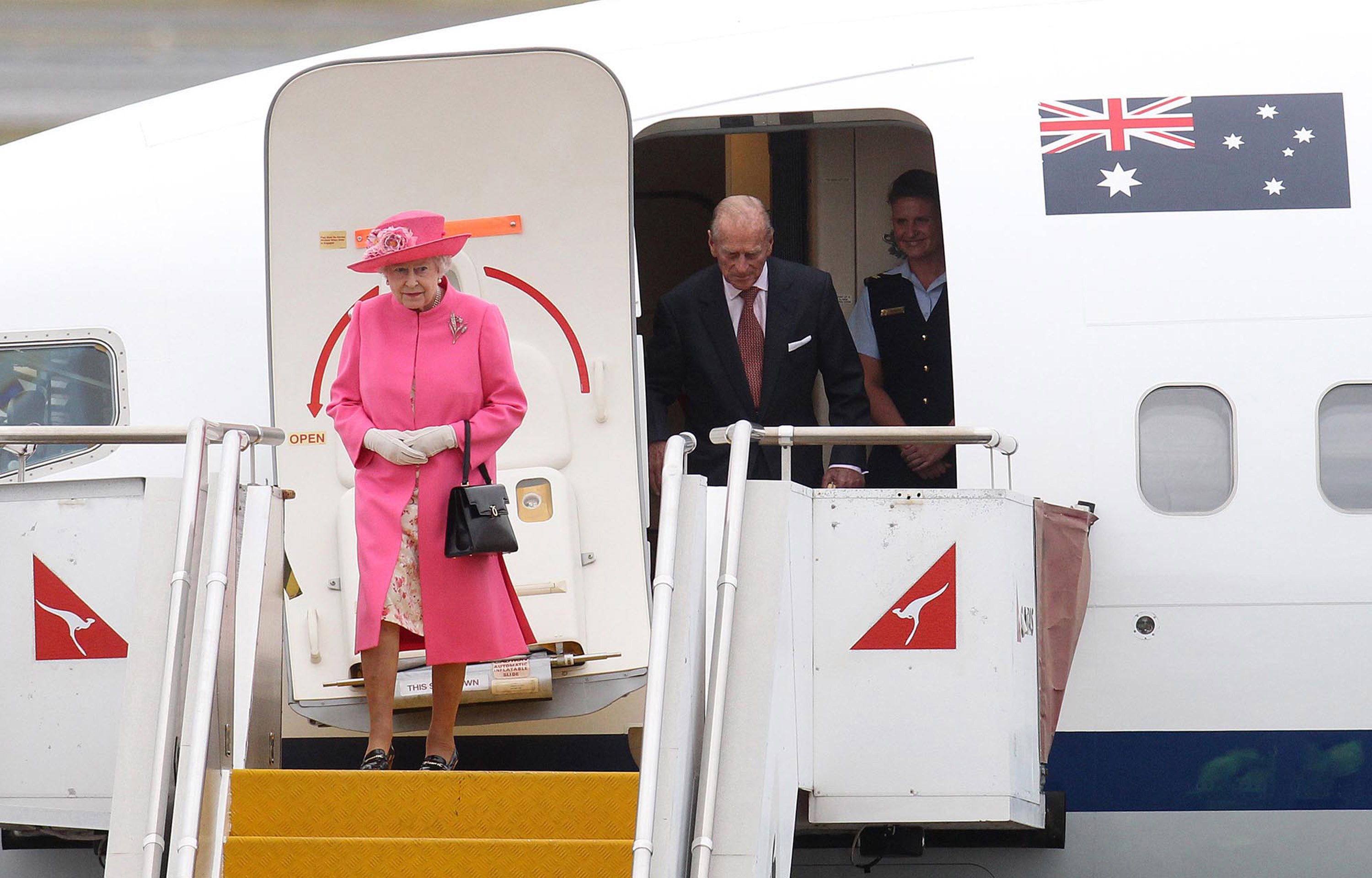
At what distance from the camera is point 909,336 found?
576 cm

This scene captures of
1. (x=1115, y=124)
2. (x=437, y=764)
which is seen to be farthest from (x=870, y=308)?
(x=437, y=764)

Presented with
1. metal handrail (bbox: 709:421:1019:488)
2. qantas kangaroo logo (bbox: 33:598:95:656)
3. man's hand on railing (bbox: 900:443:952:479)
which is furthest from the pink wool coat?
man's hand on railing (bbox: 900:443:952:479)

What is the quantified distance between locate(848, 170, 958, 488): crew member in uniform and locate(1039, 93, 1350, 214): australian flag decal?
0.67 m

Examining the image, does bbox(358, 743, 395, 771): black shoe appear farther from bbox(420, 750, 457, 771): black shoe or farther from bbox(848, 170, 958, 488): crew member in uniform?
bbox(848, 170, 958, 488): crew member in uniform

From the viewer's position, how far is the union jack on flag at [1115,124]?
17.0ft

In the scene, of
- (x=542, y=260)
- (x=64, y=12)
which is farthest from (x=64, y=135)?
(x=64, y=12)

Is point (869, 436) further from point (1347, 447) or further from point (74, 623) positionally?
point (74, 623)

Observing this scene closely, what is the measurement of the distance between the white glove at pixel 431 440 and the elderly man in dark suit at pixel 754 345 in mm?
1226

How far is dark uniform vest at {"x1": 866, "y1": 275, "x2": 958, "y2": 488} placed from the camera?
5.64 m

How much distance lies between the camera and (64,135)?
225 inches

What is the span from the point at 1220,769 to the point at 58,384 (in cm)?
407

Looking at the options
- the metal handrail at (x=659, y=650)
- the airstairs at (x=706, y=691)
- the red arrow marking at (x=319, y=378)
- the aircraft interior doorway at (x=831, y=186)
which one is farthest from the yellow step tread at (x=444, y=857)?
the aircraft interior doorway at (x=831, y=186)

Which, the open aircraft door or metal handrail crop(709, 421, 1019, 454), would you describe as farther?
the open aircraft door

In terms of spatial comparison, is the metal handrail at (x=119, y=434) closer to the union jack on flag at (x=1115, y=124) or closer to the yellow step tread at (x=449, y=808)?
the yellow step tread at (x=449, y=808)
